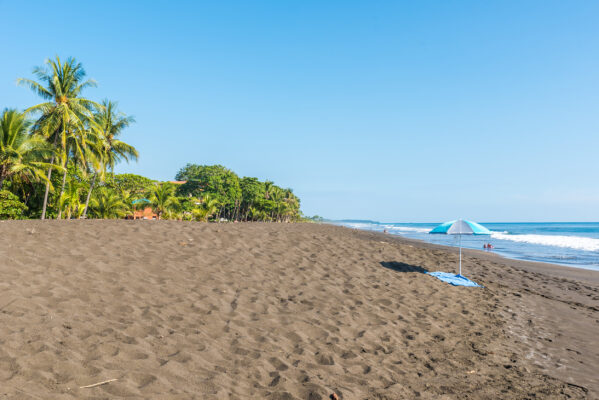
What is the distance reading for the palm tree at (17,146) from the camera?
18.0 meters

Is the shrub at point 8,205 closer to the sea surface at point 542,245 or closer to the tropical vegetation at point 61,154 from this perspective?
the tropical vegetation at point 61,154

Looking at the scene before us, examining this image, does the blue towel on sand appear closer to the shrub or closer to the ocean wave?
the ocean wave

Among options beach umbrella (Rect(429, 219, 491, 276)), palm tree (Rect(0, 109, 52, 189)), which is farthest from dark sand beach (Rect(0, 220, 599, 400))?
palm tree (Rect(0, 109, 52, 189))

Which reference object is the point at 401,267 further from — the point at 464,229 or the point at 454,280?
the point at 464,229

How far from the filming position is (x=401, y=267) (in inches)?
417

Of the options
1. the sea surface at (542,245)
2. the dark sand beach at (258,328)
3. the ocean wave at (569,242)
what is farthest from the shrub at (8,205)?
the ocean wave at (569,242)

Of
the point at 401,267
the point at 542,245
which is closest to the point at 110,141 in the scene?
the point at 401,267

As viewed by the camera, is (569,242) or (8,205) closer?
(8,205)

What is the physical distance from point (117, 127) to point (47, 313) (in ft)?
85.4

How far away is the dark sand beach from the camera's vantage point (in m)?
3.48

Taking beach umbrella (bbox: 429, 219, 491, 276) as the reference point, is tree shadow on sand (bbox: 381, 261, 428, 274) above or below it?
below

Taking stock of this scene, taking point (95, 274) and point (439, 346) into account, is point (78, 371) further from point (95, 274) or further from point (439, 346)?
point (439, 346)

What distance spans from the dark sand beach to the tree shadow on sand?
1.16 ft

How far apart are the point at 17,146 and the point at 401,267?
851 inches
